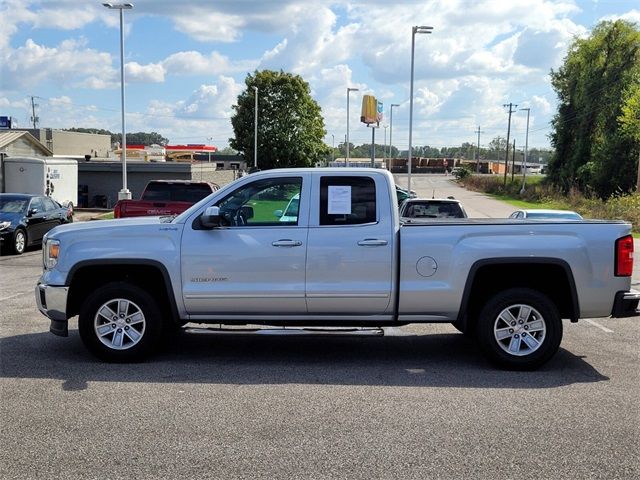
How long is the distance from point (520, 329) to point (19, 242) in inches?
558

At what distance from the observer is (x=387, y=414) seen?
5.18 m

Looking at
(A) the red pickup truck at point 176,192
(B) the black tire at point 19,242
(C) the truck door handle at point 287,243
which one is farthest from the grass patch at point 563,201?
(C) the truck door handle at point 287,243

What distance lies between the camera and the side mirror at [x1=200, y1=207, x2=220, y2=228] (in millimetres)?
6332

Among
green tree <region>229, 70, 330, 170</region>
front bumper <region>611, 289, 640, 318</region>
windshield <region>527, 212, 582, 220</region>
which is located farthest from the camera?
green tree <region>229, 70, 330, 170</region>

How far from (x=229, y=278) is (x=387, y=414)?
211 cm

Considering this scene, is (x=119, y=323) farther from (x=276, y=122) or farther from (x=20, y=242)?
(x=276, y=122)

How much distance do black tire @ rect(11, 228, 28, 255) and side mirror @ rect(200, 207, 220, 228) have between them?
1217 cm

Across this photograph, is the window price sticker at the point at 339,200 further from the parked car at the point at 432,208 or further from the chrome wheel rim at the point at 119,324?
the parked car at the point at 432,208

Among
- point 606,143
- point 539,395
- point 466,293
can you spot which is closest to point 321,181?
point 466,293

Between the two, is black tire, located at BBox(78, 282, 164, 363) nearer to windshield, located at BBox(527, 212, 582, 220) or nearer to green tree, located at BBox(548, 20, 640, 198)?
windshield, located at BBox(527, 212, 582, 220)

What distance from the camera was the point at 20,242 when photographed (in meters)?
17.0

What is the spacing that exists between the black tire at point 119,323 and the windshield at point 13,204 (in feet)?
41.2

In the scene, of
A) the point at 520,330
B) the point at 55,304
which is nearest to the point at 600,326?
the point at 520,330

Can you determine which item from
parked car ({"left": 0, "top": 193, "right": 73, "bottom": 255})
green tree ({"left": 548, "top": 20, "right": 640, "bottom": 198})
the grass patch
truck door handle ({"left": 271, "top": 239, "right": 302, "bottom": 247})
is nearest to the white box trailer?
parked car ({"left": 0, "top": 193, "right": 73, "bottom": 255})
